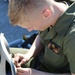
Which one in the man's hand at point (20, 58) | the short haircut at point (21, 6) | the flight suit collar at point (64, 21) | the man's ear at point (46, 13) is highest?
the short haircut at point (21, 6)

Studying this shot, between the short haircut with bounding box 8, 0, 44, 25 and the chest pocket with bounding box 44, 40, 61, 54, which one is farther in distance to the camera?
the chest pocket with bounding box 44, 40, 61, 54

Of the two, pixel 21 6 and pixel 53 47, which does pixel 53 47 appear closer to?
pixel 53 47

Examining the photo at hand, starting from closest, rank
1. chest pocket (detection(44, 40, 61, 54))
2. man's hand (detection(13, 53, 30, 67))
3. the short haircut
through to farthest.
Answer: the short haircut → chest pocket (detection(44, 40, 61, 54)) → man's hand (detection(13, 53, 30, 67))

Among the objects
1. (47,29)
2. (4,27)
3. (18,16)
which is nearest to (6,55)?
(18,16)

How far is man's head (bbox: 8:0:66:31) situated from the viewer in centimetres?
95

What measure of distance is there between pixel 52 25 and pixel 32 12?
0.13 m

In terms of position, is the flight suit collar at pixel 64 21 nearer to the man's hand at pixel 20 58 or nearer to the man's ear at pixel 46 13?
the man's ear at pixel 46 13

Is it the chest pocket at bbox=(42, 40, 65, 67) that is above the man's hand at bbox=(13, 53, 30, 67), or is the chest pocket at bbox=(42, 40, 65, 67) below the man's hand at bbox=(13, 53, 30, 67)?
above

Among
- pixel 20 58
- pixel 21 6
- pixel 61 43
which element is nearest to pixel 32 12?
pixel 21 6

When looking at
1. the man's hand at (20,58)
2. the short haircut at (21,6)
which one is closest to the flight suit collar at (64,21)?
the short haircut at (21,6)

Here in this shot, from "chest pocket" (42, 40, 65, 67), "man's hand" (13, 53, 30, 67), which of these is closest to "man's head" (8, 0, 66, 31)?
"chest pocket" (42, 40, 65, 67)

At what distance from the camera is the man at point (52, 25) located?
96 cm

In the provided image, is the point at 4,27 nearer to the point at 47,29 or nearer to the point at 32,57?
the point at 32,57

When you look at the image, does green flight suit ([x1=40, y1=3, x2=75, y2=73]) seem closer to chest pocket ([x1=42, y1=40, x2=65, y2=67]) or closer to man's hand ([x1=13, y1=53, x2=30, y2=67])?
chest pocket ([x1=42, y1=40, x2=65, y2=67])
